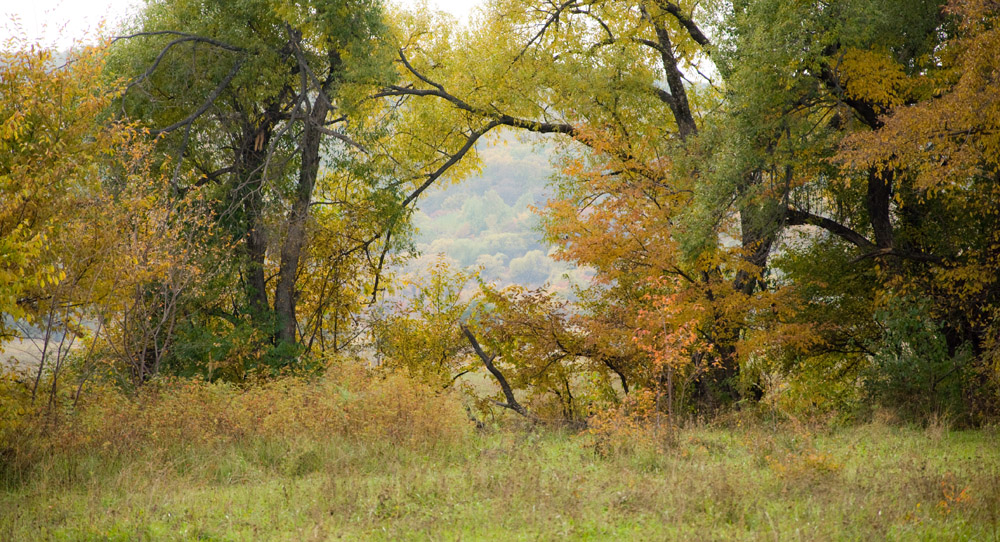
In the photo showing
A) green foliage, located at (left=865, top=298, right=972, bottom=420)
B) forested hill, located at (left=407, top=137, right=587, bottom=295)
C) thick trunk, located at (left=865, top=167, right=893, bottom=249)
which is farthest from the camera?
forested hill, located at (left=407, top=137, right=587, bottom=295)

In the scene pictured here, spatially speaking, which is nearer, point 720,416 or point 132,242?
point 132,242

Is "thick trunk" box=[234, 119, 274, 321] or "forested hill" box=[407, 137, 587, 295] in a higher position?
"forested hill" box=[407, 137, 587, 295]

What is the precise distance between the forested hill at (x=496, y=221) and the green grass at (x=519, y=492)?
231 ft

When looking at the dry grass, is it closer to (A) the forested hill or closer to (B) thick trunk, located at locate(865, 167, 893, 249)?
(B) thick trunk, located at locate(865, 167, 893, 249)

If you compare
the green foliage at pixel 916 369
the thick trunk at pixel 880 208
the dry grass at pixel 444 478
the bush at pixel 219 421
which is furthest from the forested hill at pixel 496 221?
the dry grass at pixel 444 478

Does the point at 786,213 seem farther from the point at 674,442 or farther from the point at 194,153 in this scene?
the point at 194,153

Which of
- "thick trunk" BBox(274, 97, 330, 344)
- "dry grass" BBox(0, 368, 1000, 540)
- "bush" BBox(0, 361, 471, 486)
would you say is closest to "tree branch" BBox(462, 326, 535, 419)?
"dry grass" BBox(0, 368, 1000, 540)

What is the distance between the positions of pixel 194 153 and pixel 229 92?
160 centimetres

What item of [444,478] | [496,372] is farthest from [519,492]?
[496,372]

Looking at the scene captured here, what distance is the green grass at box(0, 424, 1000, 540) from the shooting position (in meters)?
6.01

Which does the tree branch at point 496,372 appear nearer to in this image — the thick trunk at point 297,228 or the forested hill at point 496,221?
the thick trunk at point 297,228

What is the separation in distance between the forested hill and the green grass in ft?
231

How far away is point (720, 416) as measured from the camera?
13078 mm

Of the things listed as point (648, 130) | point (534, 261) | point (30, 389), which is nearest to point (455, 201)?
point (534, 261)
